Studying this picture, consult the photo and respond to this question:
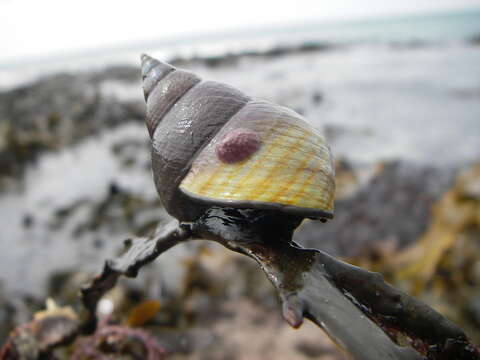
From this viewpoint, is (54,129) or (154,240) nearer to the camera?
(154,240)

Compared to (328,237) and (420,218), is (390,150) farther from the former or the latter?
(328,237)

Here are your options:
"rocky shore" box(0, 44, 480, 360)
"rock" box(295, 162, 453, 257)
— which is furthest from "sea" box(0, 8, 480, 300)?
"rock" box(295, 162, 453, 257)

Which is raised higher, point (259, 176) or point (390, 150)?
point (259, 176)

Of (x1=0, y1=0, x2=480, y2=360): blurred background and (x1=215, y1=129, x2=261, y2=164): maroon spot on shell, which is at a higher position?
(x1=215, y1=129, x2=261, y2=164): maroon spot on shell

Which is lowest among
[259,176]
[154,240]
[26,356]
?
[26,356]

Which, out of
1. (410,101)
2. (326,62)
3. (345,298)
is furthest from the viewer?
(326,62)

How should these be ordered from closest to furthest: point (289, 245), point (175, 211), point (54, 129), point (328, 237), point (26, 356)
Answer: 1. point (289, 245)
2. point (175, 211)
3. point (26, 356)
4. point (328, 237)
5. point (54, 129)

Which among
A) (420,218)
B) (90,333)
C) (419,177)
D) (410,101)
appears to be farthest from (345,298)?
(410,101)

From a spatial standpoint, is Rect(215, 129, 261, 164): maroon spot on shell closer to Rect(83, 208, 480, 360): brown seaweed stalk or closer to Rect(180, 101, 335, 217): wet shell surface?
Rect(180, 101, 335, 217): wet shell surface

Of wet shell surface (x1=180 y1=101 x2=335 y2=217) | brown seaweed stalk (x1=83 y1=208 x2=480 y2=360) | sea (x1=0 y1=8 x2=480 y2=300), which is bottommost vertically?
sea (x1=0 y1=8 x2=480 y2=300)
